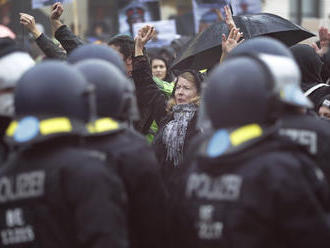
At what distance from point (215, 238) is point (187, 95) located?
322 centimetres

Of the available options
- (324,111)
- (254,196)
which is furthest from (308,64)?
(254,196)

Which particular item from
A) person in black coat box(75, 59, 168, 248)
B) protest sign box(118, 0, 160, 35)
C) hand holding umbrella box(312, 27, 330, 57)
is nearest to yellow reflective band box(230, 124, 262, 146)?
person in black coat box(75, 59, 168, 248)

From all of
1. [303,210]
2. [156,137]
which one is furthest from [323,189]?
[156,137]

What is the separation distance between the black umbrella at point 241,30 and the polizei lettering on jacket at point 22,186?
12.1 feet

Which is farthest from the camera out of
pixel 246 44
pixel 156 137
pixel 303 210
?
pixel 156 137

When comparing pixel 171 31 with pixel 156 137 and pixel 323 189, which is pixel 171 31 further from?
pixel 323 189

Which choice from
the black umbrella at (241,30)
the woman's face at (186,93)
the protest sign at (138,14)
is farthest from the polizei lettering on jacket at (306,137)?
the protest sign at (138,14)

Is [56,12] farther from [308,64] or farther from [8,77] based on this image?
[8,77]

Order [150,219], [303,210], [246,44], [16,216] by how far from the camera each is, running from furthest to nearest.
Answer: [246,44] → [150,219] → [16,216] → [303,210]

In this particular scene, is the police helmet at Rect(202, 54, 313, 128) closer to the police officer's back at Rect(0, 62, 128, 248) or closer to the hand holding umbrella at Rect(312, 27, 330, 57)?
the police officer's back at Rect(0, 62, 128, 248)

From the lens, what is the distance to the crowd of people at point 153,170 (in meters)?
3.23

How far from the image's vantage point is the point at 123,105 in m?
3.87

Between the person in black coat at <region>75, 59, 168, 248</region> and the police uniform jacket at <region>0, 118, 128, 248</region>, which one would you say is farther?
the person in black coat at <region>75, 59, 168, 248</region>

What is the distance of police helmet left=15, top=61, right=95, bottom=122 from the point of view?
3469 millimetres
